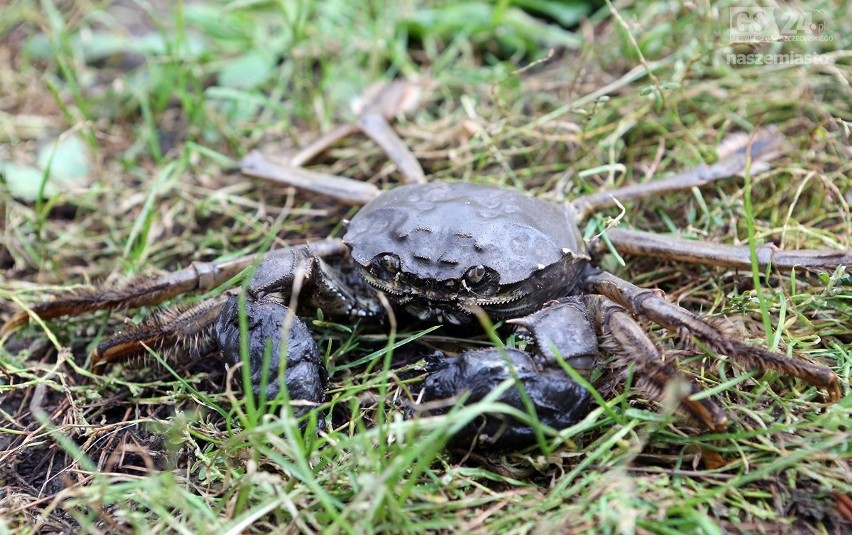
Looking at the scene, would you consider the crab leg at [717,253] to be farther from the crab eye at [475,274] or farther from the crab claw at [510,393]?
the crab claw at [510,393]

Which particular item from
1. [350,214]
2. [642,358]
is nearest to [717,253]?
[642,358]

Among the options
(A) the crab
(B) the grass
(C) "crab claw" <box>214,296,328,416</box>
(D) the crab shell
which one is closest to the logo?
(B) the grass

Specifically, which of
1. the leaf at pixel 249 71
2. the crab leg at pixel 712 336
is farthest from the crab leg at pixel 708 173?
the leaf at pixel 249 71

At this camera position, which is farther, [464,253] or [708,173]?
[708,173]

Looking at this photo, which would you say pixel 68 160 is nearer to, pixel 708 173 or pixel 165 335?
pixel 165 335

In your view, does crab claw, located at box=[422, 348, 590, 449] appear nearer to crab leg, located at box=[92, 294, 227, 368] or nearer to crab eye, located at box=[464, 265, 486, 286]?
crab eye, located at box=[464, 265, 486, 286]

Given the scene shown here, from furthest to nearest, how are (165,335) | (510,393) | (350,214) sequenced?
1. (350,214)
2. (165,335)
3. (510,393)

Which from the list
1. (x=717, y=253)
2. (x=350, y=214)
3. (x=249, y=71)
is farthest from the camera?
(x=249, y=71)
